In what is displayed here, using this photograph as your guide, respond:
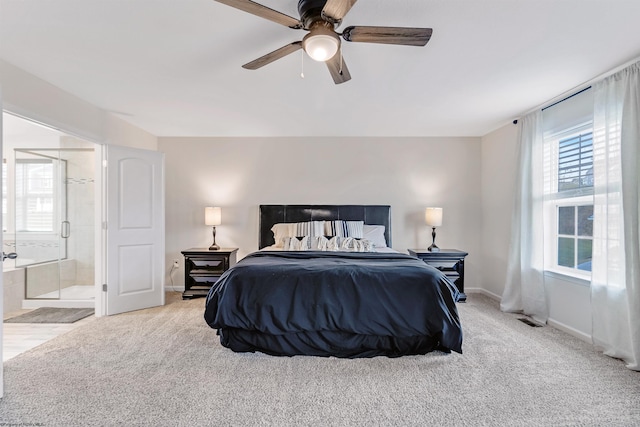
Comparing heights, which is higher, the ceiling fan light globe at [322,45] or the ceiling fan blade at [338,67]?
the ceiling fan blade at [338,67]

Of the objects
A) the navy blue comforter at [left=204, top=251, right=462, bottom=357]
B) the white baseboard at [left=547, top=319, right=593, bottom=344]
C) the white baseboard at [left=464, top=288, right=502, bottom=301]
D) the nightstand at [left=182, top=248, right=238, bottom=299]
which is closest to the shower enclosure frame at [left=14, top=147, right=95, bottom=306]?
the nightstand at [left=182, top=248, right=238, bottom=299]

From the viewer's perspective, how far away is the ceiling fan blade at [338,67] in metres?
1.90

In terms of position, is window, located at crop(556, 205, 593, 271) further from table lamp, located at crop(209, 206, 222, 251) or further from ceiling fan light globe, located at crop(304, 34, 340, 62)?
table lamp, located at crop(209, 206, 222, 251)

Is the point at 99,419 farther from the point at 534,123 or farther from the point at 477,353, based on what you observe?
the point at 534,123

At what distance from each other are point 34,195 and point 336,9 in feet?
16.6

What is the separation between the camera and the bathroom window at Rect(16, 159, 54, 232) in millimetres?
4219

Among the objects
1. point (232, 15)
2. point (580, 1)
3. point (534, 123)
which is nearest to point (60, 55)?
point (232, 15)

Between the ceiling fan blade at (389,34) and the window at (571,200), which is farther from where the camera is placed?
the window at (571,200)

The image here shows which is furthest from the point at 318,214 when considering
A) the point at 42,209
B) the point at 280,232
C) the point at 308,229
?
the point at 42,209

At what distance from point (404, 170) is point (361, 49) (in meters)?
2.66

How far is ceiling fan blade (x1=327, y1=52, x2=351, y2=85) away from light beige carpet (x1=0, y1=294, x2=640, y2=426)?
2151mm

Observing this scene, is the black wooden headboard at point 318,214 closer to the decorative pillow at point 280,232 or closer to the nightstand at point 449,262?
the decorative pillow at point 280,232

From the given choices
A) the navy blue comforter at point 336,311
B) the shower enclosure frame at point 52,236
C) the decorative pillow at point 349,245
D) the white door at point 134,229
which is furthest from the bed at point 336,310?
the shower enclosure frame at point 52,236

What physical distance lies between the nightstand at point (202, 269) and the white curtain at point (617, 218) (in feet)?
13.1
